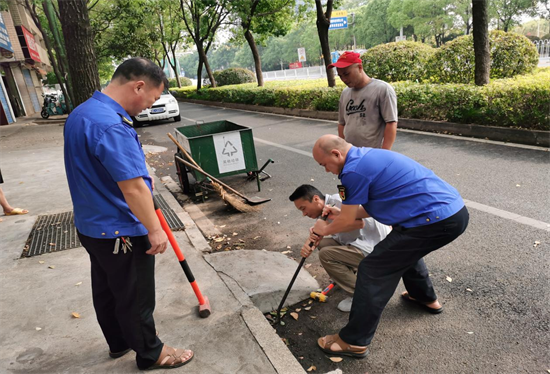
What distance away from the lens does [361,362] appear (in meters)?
2.65

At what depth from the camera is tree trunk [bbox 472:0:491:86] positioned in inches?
355

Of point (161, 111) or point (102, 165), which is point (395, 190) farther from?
point (161, 111)

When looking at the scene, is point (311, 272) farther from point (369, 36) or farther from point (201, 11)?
point (369, 36)

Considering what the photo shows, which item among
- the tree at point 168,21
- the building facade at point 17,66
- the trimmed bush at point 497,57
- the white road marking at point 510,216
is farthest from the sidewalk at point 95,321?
the tree at point 168,21

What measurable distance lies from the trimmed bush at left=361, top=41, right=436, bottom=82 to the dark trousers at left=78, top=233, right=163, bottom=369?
46.0 feet

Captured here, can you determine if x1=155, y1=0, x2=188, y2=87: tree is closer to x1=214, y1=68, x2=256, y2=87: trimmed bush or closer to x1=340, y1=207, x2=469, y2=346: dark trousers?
x1=214, y1=68, x2=256, y2=87: trimmed bush

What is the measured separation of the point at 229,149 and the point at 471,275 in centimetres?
396

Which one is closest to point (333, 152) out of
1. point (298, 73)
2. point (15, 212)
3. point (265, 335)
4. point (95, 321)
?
point (265, 335)

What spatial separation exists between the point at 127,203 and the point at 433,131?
338 inches

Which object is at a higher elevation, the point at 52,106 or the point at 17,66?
the point at 17,66

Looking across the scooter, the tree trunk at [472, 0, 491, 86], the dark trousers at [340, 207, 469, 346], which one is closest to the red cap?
the dark trousers at [340, 207, 469, 346]

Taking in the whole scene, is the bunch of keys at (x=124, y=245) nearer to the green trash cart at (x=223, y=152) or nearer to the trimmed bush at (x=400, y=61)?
the green trash cart at (x=223, y=152)

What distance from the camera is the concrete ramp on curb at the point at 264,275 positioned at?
11.0 ft

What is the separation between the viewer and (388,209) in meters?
2.42
